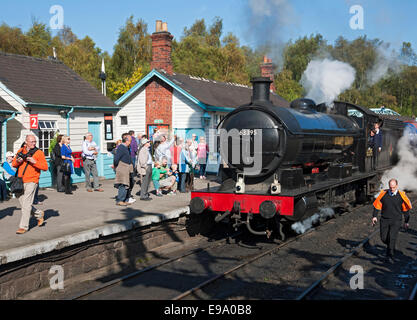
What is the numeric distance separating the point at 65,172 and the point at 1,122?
214 cm

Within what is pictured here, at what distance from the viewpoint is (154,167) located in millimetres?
11430

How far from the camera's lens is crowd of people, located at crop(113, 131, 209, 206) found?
9.73 m

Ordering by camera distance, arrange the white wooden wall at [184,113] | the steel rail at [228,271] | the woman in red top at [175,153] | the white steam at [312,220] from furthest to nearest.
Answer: the white wooden wall at [184,113], the woman in red top at [175,153], the white steam at [312,220], the steel rail at [228,271]

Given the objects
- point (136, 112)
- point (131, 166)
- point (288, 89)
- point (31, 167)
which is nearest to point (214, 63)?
point (288, 89)

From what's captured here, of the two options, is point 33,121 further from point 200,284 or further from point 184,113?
point 200,284

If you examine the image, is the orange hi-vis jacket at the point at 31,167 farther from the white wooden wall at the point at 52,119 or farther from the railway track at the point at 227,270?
the white wooden wall at the point at 52,119

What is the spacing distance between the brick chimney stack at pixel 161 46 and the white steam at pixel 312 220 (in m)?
10.7

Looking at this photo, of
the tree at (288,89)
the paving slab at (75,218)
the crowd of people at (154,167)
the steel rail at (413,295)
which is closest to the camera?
the steel rail at (413,295)

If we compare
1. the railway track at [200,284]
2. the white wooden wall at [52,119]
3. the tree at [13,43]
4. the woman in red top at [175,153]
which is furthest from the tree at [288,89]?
the railway track at [200,284]

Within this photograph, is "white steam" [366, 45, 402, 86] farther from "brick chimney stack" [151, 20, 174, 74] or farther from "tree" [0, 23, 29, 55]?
"tree" [0, 23, 29, 55]

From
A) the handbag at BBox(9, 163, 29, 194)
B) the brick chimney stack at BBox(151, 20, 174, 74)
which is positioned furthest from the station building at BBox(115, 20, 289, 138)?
the handbag at BBox(9, 163, 29, 194)

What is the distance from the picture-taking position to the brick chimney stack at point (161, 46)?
18.4 m
